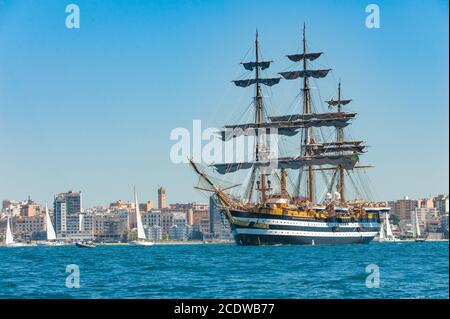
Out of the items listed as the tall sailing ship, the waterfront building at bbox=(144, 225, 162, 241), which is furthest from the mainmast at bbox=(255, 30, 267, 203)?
the waterfront building at bbox=(144, 225, 162, 241)

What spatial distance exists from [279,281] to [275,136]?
5692cm

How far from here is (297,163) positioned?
3529 inches

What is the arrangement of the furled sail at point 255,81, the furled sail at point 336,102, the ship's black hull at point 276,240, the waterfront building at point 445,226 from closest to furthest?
the ship's black hull at point 276,240 < the furled sail at point 255,81 < the furled sail at point 336,102 < the waterfront building at point 445,226

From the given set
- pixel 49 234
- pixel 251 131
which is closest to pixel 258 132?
pixel 251 131

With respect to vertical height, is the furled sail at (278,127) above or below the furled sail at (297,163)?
above

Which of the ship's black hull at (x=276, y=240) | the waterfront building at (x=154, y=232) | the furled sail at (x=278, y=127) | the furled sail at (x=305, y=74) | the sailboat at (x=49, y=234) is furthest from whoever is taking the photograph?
the waterfront building at (x=154, y=232)

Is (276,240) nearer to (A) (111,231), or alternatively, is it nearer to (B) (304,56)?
(B) (304,56)

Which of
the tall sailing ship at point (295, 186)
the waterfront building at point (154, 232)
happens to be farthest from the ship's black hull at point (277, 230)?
the waterfront building at point (154, 232)

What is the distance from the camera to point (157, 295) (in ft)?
87.7

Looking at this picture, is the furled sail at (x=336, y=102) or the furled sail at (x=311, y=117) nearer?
the furled sail at (x=311, y=117)

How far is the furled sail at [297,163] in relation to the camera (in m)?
85.9

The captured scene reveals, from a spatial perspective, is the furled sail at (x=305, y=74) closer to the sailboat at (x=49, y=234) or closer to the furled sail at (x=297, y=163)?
the furled sail at (x=297, y=163)
